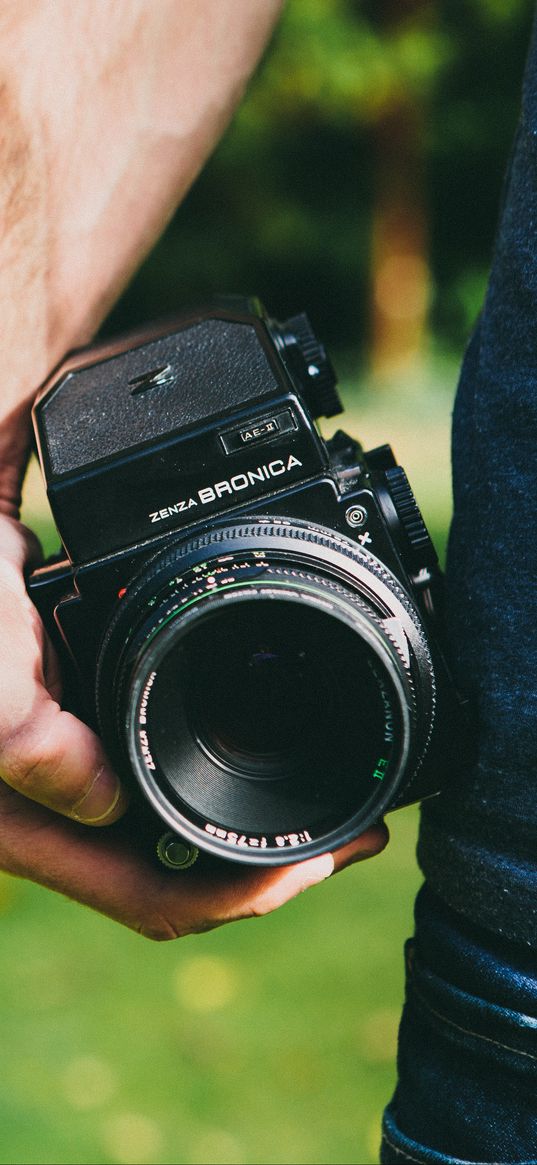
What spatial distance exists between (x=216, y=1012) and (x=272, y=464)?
4.86ft

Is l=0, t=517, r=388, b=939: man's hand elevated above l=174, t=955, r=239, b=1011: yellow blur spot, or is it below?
above

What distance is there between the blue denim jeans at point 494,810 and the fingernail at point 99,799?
0.32 metres

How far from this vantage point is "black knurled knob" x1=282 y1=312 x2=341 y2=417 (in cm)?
145

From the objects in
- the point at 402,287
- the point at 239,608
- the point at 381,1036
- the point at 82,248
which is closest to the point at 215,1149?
the point at 381,1036

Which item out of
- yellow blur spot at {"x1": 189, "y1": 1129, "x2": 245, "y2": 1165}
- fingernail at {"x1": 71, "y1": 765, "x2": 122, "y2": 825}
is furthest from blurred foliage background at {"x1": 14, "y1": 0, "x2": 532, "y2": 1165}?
fingernail at {"x1": 71, "y1": 765, "x2": 122, "y2": 825}

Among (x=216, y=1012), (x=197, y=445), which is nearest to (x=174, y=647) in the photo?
(x=197, y=445)

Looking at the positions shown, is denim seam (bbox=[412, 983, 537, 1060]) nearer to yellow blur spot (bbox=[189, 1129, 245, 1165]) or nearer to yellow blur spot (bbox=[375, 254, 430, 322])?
yellow blur spot (bbox=[189, 1129, 245, 1165])

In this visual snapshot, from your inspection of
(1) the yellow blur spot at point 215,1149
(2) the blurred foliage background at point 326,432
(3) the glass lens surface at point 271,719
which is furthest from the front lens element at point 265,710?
(1) the yellow blur spot at point 215,1149

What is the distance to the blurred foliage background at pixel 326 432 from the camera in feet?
6.92

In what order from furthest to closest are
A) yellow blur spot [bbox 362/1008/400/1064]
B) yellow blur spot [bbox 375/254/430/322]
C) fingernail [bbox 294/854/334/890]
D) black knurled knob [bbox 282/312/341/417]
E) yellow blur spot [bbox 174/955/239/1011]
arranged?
yellow blur spot [bbox 375/254/430/322] → yellow blur spot [bbox 174/955/239/1011] → yellow blur spot [bbox 362/1008/400/1064] → black knurled knob [bbox 282/312/341/417] → fingernail [bbox 294/854/334/890]

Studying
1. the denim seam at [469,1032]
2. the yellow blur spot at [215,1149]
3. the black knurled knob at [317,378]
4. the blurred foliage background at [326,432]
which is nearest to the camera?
the denim seam at [469,1032]

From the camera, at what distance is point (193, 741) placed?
3.85 ft

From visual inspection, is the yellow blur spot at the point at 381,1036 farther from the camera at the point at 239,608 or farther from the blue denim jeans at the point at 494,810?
the camera at the point at 239,608

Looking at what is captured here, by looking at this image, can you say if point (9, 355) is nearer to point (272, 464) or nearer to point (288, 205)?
point (272, 464)
